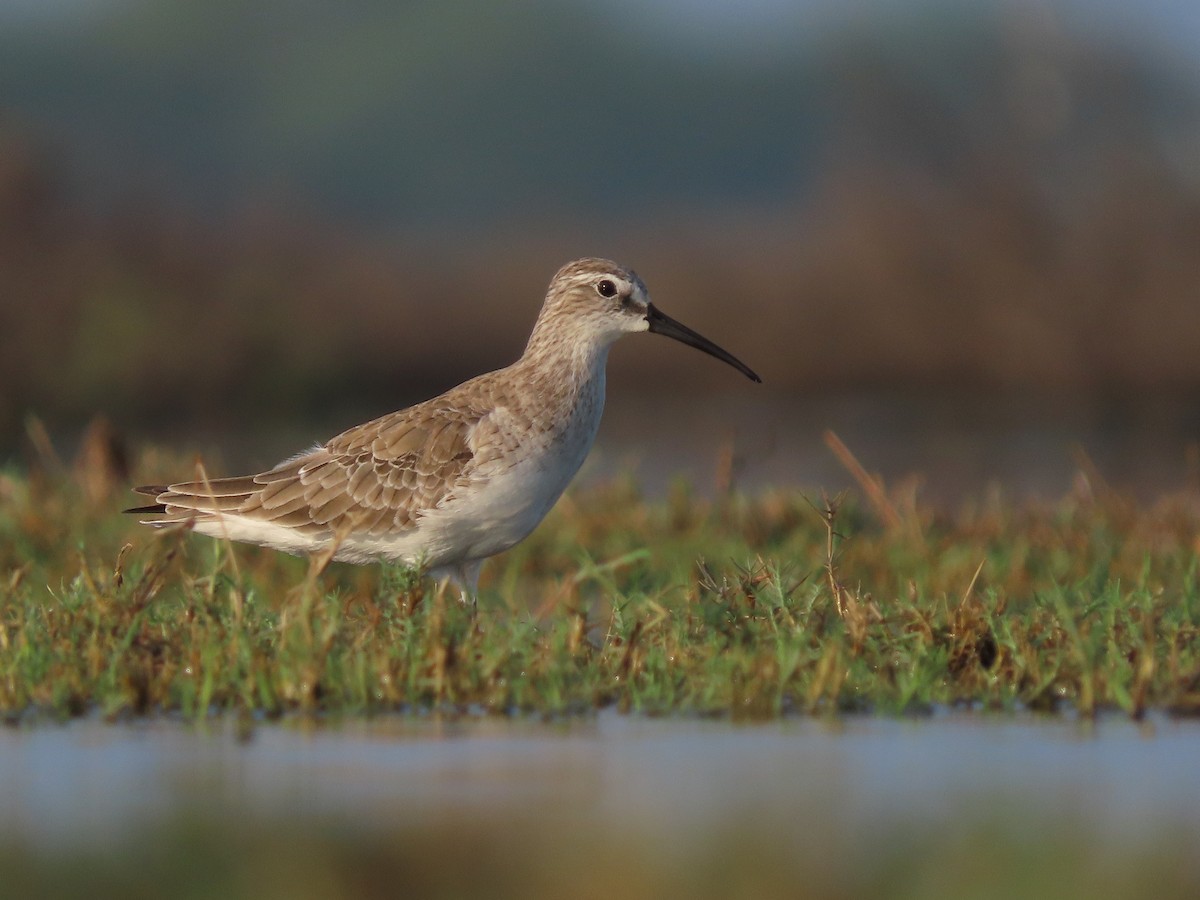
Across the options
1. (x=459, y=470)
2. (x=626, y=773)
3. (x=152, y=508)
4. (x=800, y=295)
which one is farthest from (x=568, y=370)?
(x=800, y=295)

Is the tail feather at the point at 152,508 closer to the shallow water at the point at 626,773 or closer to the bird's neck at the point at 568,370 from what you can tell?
the bird's neck at the point at 568,370

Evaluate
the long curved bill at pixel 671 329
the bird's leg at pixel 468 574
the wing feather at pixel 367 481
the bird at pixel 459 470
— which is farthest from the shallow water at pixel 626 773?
the long curved bill at pixel 671 329

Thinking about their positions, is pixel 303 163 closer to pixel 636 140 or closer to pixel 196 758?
pixel 636 140

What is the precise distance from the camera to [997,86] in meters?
32.7

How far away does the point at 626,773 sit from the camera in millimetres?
5723

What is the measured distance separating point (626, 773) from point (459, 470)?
10.5 ft

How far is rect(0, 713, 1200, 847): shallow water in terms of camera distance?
206 inches

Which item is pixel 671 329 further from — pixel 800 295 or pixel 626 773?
pixel 800 295

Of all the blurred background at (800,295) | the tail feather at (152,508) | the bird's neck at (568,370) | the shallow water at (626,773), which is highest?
the blurred background at (800,295)

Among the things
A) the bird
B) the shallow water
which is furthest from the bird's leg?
the shallow water

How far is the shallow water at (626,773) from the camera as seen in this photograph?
5.22 m

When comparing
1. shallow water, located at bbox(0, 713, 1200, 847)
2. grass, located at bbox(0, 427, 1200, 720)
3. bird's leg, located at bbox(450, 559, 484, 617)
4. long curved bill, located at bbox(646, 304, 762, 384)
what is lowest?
shallow water, located at bbox(0, 713, 1200, 847)

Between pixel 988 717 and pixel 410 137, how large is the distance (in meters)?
127

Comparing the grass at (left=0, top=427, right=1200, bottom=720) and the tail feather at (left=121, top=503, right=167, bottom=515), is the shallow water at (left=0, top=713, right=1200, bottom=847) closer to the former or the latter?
the grass at (left=0, top=427, right=1200, bottom=720)
